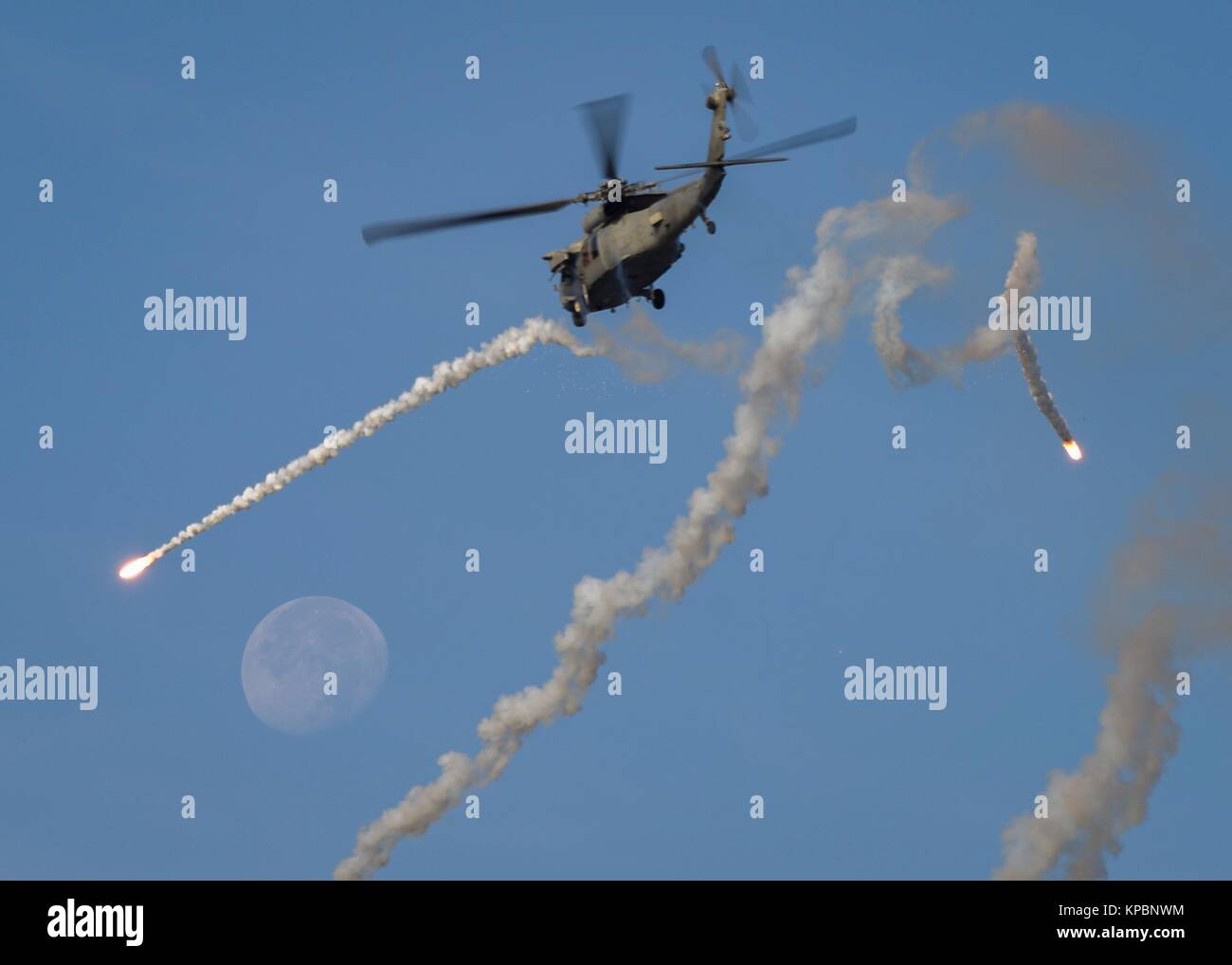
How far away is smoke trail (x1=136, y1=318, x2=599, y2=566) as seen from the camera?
94562 millimetres

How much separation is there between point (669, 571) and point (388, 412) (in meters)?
12.4

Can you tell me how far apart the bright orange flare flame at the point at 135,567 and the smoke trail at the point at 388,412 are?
0.04m

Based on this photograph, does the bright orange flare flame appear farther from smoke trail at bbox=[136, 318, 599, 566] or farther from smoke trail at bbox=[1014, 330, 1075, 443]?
smoke trail at bbox=[1014, 330, 1075, 443]

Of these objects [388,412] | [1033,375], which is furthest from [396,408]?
[1033,375]

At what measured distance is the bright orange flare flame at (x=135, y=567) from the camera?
308 feet

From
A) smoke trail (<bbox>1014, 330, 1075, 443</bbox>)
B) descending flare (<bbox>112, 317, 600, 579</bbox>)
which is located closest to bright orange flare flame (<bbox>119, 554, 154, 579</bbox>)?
descending flare (<bbox>112, 317, 600, 579</bbox>)

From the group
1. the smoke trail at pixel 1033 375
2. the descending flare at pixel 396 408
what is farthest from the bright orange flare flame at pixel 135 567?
the smoke trail at pixel 1033 375

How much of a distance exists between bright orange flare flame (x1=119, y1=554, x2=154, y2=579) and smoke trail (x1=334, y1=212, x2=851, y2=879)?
1210 centimetres

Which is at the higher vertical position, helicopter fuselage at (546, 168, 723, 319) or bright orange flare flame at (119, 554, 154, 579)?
helicopter fuselage at (546, 168, 723, 319)

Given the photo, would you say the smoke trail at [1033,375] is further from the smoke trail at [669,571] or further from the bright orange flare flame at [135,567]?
the bright orange flare flame at [135,567]

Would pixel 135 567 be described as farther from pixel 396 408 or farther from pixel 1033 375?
pixel 1033 375
